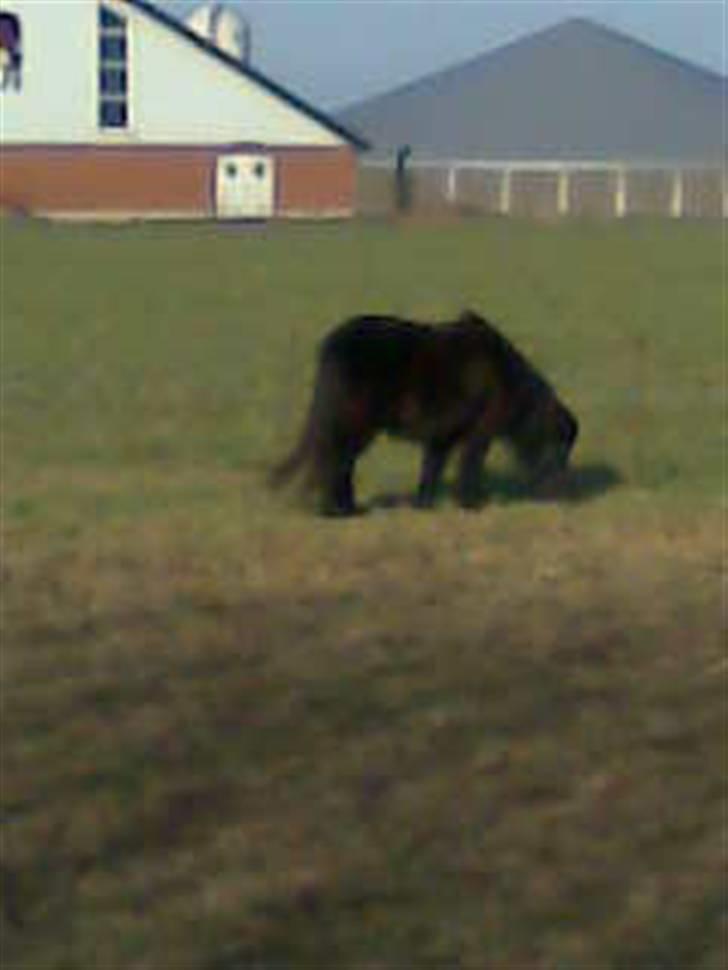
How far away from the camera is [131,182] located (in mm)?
79250

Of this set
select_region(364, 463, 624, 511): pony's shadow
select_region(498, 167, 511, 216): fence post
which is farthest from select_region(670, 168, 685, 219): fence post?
select_region(364, 463, 624, 511): pony's shadow

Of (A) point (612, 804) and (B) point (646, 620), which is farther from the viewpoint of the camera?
(B) point (646, 620)

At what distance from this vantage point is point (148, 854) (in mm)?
7555

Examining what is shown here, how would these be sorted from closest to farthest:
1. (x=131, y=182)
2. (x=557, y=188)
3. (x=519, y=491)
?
(x=519, y=491) → (x=131, y=182) → (x=557, y=188)

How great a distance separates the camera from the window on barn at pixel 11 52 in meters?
78.1

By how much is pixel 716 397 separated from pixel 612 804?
13.2m

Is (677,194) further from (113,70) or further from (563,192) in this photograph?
(113,70)

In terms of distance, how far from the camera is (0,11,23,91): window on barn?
78.1 metres

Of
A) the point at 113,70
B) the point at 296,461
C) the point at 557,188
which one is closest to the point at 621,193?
the point at 557,188

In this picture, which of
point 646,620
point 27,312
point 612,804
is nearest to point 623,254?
point 27,312

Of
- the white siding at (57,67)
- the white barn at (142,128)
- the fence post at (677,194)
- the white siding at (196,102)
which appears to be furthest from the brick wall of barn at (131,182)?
the fence post at (677,194)

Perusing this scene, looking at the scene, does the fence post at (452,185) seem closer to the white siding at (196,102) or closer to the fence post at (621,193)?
the fence post at (621,193)

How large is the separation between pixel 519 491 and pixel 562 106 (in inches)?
4753

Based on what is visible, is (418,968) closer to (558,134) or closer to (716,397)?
(716,397)
